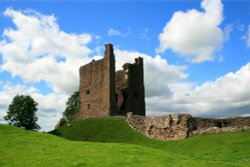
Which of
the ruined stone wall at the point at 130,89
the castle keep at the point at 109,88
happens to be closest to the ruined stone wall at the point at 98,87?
the castle keep at the point at 109,88

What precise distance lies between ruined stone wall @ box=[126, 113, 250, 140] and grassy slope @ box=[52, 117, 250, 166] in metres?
1.50

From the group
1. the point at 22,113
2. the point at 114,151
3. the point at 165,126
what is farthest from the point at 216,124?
the point at 22,113

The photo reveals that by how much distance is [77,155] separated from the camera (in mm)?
19922

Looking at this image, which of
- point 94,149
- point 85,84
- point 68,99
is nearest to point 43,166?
point 94,149

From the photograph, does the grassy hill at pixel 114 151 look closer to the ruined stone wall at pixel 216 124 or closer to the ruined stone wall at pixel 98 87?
the ruined stone wall at pixel 216 124

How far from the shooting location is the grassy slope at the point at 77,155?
1845 centimetres

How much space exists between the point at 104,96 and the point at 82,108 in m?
8.03

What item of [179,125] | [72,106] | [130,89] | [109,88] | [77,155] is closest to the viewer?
[77,155]

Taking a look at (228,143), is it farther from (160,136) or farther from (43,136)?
(43,136)

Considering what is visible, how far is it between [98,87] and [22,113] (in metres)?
17.8

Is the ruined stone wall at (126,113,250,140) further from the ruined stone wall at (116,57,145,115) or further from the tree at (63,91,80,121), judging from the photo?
the tree at (63,91,80,121)

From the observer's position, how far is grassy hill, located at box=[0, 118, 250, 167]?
61.6 ft

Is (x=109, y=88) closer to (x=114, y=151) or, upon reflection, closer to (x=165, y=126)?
(x=165, y=126)

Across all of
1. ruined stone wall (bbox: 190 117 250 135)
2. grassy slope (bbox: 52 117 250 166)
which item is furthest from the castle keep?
ruined stone wall (bbox: 190 117 250 135)
